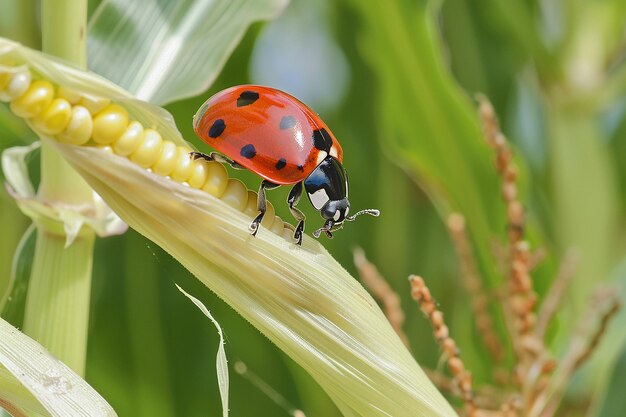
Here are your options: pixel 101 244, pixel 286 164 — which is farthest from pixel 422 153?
pixel 286 164

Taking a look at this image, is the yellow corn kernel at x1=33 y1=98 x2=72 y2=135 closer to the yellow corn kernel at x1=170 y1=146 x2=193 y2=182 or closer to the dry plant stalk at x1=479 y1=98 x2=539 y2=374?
the yellow corn kernel at x1=170 y1=146 x2=193 y2=182

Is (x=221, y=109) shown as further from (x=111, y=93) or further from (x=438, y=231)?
(x=438, y=231)

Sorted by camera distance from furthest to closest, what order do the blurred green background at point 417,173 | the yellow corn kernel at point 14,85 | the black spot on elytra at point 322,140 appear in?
the blurred green background at point 417,173 < the black spot on elytra at point 322,140 < the yellow corn kernel at point 14,85

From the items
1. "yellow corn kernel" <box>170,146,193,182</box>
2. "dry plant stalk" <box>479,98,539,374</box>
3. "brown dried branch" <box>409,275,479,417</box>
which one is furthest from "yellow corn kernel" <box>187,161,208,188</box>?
"dry plant stalk" <box>479,98,539,374</box>

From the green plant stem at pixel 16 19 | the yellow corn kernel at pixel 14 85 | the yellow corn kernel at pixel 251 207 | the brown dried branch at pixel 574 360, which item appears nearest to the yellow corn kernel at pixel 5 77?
the yellow corn kernel at pixel 14 85

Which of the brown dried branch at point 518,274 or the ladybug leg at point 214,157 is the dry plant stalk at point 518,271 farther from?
the ladybug leg at point 214,157
